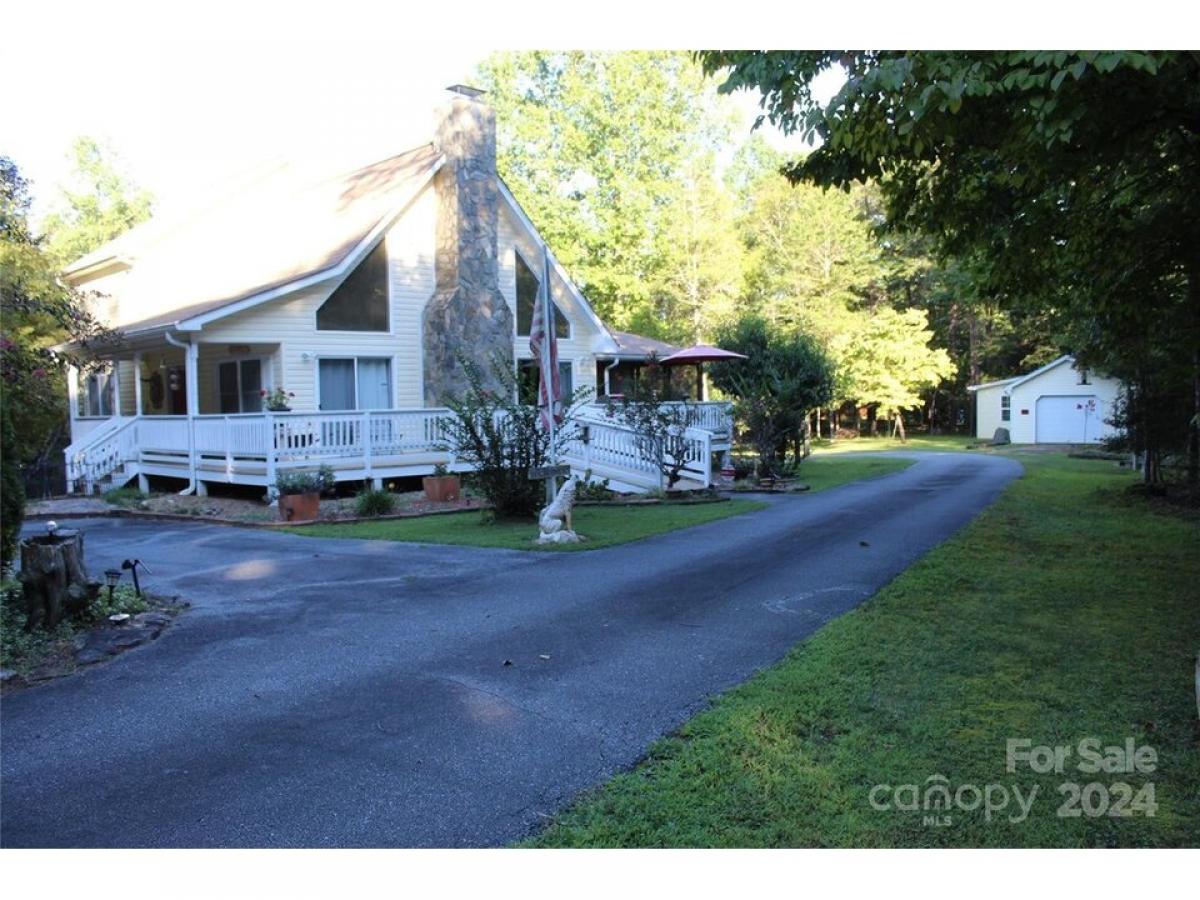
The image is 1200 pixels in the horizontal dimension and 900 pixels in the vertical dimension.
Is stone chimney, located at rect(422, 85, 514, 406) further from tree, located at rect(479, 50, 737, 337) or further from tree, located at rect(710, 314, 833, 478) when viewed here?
tree, located at rect(479, 50, 737, 337)

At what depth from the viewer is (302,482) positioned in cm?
1305

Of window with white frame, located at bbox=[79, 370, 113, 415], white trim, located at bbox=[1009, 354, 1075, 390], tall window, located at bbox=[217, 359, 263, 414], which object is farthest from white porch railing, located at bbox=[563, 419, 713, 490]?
white trim, located at bbox=[1009, 354, 1075, 390]

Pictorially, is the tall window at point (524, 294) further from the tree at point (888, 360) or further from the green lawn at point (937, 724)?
the tree at point (888, 360)

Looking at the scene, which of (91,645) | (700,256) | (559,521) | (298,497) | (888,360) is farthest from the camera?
(888,360)

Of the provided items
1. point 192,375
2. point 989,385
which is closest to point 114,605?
point 192,375

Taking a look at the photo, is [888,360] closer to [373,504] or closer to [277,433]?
[277,433]

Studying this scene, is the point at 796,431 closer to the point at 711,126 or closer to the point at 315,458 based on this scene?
the point at 315,458

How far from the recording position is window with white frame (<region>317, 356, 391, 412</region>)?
17.8m

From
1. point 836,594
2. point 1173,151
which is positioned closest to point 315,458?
point 836,594

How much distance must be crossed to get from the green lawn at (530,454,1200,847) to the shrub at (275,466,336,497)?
29.7ft

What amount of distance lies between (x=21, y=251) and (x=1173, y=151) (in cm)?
1250

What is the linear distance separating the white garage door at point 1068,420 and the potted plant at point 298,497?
3380 cm

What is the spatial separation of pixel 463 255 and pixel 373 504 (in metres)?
7.64

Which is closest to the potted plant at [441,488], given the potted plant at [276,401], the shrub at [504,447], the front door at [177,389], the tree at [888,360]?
the shrub at [504,447]
